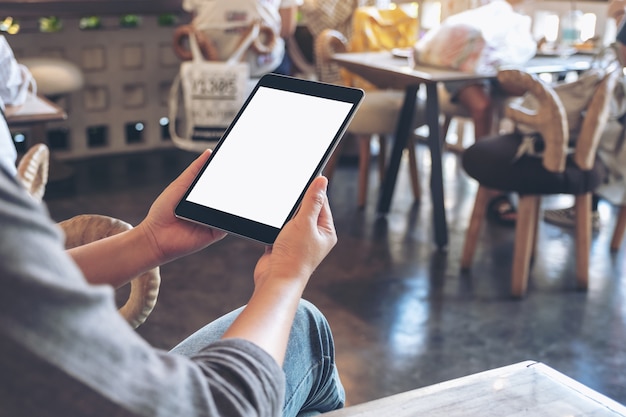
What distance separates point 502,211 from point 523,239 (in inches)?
36.6

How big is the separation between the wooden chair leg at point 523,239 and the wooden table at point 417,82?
0.51 m

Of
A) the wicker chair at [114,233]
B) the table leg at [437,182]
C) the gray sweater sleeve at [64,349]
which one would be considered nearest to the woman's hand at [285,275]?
the gray sweater sleeve at [64,349]

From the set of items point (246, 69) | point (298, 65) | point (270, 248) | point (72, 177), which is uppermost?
point (270, 248)

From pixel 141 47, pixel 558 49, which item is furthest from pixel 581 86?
pixel 141 47

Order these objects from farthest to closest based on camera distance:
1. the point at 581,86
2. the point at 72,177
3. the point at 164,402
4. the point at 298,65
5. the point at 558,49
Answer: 1. the point at 298,65
2. the point at 72,177
3. the point at 558,49
4. the point at 581,86
5. the point at 164,402

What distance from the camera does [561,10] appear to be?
4.77 m

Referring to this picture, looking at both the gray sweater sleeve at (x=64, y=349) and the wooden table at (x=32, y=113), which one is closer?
the gray sweater sleeve at (x=64, y=349)

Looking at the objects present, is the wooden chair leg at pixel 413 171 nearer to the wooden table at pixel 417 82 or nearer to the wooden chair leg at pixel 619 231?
the wooden table at pixel 417 82

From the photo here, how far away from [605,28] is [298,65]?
69.9 inches

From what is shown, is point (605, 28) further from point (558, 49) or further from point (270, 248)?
point (270, 248)

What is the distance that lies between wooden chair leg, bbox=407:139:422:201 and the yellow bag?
49 cm

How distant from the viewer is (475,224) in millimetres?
3219

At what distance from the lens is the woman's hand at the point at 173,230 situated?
3.57ft

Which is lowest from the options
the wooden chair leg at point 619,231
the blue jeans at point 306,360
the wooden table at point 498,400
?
the wooden chair leg at point 619,231
